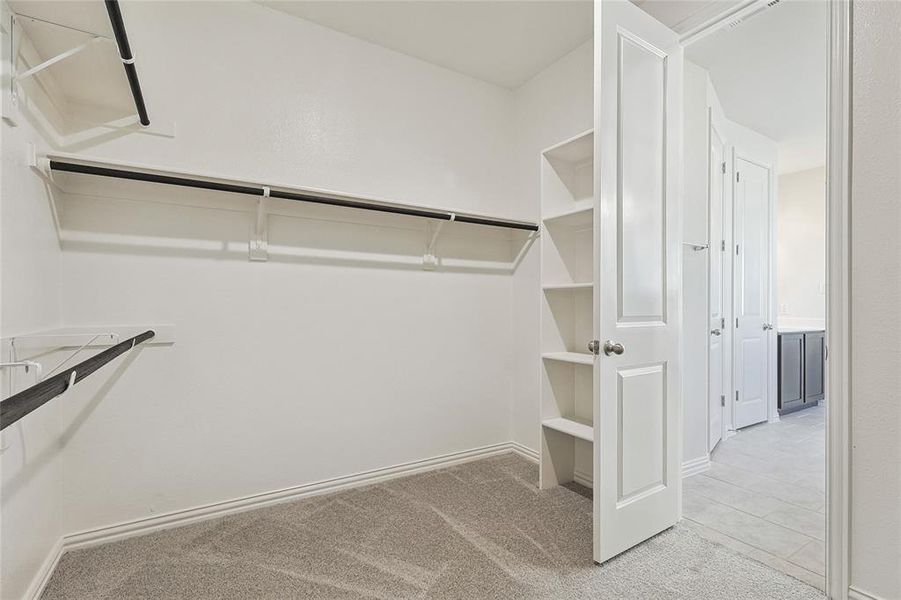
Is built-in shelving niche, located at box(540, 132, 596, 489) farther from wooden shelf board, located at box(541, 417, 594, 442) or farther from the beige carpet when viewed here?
the beige carpet

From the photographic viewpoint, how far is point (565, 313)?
263 centimetres

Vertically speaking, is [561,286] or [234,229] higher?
[234,229]

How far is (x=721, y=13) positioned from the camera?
196cm

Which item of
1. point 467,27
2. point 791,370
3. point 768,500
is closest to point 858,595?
point 768,500

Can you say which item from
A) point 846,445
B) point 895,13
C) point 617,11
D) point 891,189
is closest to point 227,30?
point 617,11

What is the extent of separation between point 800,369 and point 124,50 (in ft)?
18.6

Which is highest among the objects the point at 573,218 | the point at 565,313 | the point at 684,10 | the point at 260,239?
the point at 684,10

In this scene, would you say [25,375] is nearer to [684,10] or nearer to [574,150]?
[574,150]

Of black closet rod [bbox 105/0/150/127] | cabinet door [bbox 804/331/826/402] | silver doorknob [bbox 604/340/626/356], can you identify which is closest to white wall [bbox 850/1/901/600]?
silver doorknob [bbox 604/340/626/356]

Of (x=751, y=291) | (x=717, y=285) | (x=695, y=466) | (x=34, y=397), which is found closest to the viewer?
(x=34, y=397)

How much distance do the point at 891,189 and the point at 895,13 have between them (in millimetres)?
603

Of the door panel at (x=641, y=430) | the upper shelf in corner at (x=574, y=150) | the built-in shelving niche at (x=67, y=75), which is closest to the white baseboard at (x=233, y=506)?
the door panel at (x=641, y=430)

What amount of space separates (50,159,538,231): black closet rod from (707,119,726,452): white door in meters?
1.54

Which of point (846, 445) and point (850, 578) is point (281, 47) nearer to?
point (846, 445)
